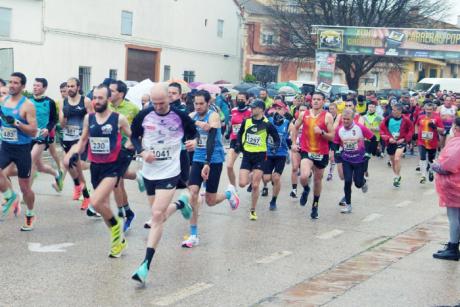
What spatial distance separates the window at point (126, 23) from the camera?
130 ft

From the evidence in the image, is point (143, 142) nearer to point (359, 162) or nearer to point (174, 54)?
point (359, 162)

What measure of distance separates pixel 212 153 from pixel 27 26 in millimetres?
27231

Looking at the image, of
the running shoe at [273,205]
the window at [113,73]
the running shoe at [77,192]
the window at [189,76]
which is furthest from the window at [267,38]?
the running shoe at [77,192]

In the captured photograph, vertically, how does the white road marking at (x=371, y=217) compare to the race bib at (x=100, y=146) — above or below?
below

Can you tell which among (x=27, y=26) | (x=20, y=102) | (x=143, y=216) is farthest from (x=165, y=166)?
(x=27, y=26)

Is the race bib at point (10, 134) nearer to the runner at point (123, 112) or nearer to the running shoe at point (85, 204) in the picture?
the runner at point (123, 112)

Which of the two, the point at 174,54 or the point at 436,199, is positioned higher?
the point at 174,54

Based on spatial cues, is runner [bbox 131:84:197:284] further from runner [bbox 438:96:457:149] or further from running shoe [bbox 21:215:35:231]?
runner [bbox 438:96:457:149]

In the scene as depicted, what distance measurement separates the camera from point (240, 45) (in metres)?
51.8

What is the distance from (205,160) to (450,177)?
2856 mm

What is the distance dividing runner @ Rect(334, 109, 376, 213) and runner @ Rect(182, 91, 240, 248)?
3.09m

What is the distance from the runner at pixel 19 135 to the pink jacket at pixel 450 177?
485cm

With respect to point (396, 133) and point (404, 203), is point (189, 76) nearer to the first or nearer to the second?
point (396, 133)

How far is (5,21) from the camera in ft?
112
